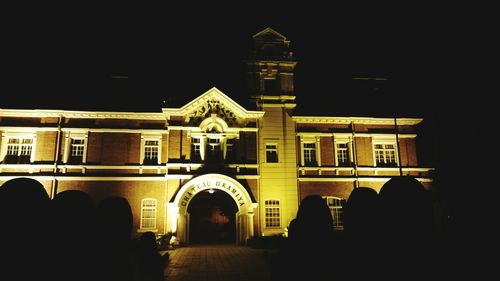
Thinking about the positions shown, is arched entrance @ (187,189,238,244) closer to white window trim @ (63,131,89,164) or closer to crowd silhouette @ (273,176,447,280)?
white window trim @ (63,131,89,164)

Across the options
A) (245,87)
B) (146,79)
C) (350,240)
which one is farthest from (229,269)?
(146,79)

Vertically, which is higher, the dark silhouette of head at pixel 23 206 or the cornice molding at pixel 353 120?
the cornice molding at pixel 353 120

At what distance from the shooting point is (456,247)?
6.32 metres

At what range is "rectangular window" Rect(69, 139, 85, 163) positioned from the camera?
23219 millimetres

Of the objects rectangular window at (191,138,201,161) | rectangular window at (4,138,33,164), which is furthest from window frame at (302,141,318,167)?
rectangular window at (4,138,33,164)

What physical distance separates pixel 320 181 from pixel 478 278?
60.7ft

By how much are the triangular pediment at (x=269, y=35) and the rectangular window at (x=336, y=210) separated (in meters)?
12.4

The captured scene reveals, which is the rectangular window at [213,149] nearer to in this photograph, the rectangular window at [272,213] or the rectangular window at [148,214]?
the rectangular window at [272,213]

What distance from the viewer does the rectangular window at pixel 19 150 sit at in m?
22.6

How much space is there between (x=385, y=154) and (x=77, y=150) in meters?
21.9

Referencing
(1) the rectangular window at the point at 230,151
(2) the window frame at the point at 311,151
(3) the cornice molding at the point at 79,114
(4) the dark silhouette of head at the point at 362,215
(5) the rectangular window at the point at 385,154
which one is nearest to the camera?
(4) the dark silhouette of head at the point at 362,215

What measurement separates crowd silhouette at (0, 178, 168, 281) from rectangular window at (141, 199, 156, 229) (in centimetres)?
1664

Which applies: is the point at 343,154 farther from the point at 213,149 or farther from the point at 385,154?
the point at 213,149

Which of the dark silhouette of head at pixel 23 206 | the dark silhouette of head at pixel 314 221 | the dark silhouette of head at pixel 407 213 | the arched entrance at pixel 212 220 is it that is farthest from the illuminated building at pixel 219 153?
the dark silhouette of head at pixel 23 206
